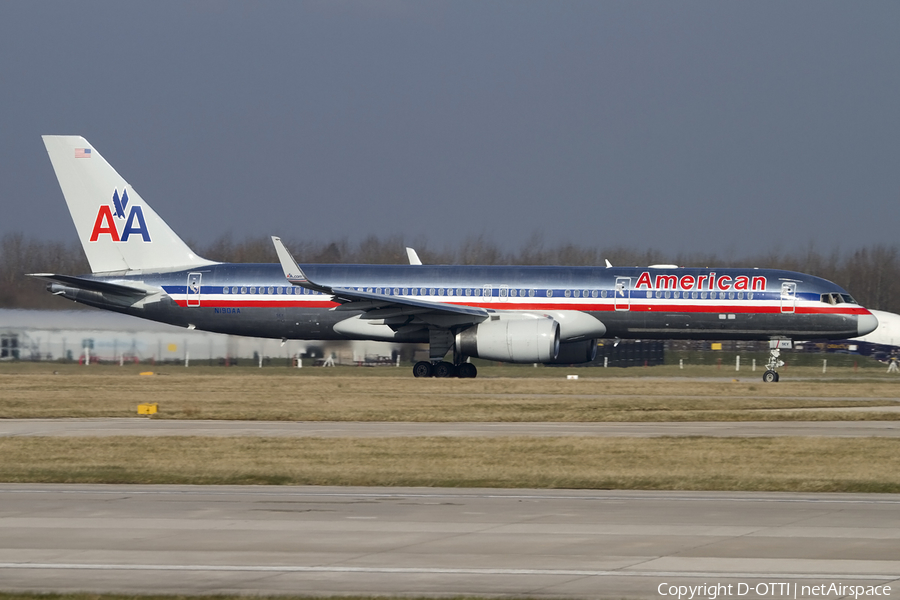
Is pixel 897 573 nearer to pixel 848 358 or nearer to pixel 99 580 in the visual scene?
pixel 99 580

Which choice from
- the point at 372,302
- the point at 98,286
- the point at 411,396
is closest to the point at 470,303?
the point at 372,302

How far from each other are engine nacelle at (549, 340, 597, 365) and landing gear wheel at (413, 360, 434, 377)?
14.4 feet

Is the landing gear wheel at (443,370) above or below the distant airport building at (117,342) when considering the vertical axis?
below

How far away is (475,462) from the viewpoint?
55.2 feet

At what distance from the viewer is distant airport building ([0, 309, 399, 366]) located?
40.9m

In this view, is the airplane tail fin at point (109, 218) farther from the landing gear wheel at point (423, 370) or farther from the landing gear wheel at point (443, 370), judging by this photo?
the landing gear wheel at point (443, 370)

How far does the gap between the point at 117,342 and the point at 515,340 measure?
51.8 ft

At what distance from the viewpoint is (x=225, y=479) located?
15055 mm

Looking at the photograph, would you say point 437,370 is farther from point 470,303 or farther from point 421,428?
point 421,428

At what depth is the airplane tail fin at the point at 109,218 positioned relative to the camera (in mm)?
40031

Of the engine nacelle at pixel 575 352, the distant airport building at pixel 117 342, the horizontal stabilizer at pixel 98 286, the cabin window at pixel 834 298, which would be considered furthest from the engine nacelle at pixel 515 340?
the horizontal stabilizer at pixel 98 286

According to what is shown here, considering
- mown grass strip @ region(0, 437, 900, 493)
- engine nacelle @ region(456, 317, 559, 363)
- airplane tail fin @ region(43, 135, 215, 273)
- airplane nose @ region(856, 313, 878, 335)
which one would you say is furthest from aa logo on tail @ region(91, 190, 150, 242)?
airplane nose @ region(856, 313, 878, 335)

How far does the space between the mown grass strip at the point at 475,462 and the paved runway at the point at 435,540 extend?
864 millimetres

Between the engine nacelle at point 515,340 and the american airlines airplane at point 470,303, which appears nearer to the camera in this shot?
the engine nacelle at point 515,340
